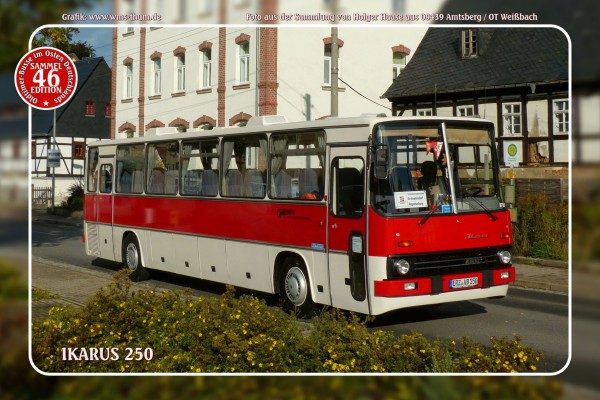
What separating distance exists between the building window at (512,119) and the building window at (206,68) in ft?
6.37

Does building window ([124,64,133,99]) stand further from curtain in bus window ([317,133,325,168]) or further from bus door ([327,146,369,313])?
bus door ([327,146,369,313])

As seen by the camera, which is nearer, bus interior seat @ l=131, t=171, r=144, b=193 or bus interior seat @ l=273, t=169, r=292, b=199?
bus interior seat @ l=273, t=169, r=292, b=199

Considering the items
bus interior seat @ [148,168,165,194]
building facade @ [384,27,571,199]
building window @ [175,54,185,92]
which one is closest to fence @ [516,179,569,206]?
building facade @ [384,27,571,199]

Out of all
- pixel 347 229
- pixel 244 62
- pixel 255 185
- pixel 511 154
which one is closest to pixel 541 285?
pixel 511 154

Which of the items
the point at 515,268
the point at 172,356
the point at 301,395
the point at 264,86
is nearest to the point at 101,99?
the point at 264,86

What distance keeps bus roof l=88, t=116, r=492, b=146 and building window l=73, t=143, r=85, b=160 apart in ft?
0.29

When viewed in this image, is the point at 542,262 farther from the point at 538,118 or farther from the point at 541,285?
the point at 538,118

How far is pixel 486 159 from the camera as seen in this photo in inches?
231

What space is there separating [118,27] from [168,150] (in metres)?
1.78

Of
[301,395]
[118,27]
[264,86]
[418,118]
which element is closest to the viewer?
[301,395]

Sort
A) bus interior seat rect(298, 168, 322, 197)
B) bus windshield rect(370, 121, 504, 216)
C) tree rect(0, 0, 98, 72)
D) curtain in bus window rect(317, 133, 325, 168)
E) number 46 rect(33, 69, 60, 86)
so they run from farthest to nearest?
bus interior seat rect(298, 168, 322, 197)
curtain in bus window rect(317, 133, 325, 168)
bus windshield rect(370, 121, 504, 216)
number 46 rect(33, 69, 60, 86)
tree rect(0, 0, 98, 72)

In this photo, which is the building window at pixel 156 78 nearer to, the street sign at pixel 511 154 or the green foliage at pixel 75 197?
the green foliage at pixel 75 197

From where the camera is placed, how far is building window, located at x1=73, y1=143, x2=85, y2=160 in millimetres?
5466

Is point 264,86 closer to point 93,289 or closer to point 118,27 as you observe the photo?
point 118,27
